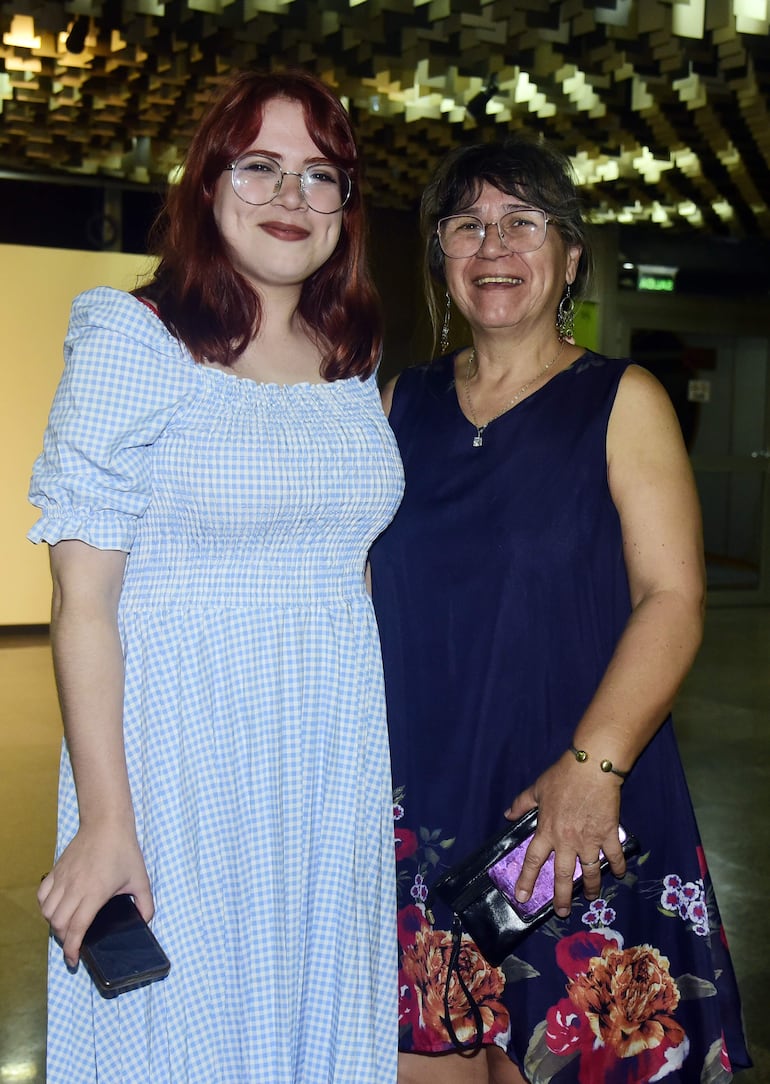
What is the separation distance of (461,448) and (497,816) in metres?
0.57

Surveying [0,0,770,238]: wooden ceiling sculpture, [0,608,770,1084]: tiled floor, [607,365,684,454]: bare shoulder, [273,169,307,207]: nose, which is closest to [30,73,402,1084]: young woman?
[273,169,307,207]: nose

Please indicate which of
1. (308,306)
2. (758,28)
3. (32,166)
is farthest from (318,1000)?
(32,166)

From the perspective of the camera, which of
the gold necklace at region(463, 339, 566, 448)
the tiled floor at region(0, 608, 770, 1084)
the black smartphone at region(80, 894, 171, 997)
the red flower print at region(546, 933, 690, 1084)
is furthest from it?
the tiled floor at region(0, 608, 770, 1084)

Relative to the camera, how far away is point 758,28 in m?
6.09

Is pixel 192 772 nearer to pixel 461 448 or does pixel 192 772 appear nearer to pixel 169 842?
pixel 169 842

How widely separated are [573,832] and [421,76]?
249 inches

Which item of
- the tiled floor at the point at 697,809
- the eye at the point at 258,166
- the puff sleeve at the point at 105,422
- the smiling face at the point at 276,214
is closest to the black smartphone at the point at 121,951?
the puff sleeve at the point at 105,422

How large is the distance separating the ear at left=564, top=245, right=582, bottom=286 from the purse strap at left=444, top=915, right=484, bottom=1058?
1.03 meters

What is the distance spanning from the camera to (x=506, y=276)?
1.79 metres

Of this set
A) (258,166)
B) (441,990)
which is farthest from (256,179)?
(441,990)

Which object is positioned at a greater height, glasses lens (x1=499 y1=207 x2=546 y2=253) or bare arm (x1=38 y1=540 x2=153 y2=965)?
glasses lens (x1=499 y1=207 x2=546 y2=253)

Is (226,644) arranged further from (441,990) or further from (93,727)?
(441,990)

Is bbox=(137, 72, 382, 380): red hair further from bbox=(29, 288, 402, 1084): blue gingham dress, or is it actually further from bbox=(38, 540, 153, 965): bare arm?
bbox=(38, 540, 153, 965): bare arm

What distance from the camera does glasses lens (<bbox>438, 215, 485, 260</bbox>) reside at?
71.9 inches
